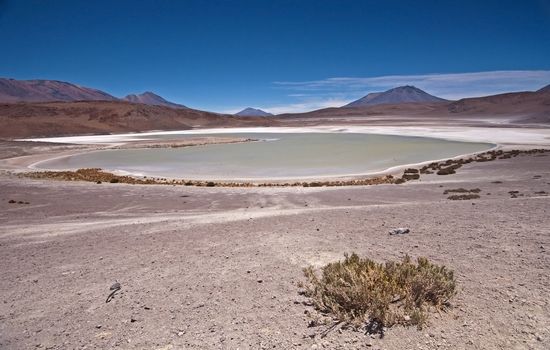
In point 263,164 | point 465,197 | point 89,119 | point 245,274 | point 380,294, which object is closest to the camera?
point 380,294

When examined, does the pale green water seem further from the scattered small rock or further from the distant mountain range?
the distant mountain range

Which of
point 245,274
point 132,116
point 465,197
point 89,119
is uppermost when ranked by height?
point 132,116

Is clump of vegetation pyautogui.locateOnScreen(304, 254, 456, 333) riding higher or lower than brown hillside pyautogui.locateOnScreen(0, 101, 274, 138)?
lower

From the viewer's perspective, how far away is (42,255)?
668 centimetres

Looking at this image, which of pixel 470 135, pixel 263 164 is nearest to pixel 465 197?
pixel 263 164

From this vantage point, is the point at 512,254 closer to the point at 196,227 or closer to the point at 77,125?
the point at 196,227

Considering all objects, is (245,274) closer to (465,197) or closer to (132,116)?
(465,197)

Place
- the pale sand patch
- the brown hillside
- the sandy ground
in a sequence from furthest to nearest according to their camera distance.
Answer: the brown hillside → the pale sand patch → the sandy ground

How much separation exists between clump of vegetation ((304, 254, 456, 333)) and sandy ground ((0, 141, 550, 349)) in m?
0.14

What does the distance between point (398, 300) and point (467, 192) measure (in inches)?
443

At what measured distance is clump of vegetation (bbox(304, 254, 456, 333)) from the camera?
3.81m

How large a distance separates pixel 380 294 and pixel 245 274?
1906mm

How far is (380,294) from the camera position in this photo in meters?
3.97

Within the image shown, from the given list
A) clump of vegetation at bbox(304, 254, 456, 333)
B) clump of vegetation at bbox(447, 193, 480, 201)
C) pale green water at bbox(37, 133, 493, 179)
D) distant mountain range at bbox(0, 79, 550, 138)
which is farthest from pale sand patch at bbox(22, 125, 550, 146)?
clump of vegetation at bbox(304, 254, 456, 333)
